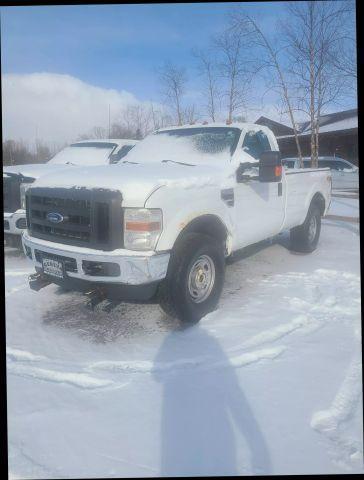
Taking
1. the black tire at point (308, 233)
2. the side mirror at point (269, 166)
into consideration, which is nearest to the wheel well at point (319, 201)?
the black tire at point (308, 233)

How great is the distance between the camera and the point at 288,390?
2.44 m

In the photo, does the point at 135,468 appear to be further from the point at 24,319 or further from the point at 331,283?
the point at 331,283

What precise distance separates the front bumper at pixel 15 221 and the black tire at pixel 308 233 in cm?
407

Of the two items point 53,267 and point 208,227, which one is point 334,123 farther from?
point 53,267

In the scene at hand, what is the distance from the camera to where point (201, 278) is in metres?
3.51

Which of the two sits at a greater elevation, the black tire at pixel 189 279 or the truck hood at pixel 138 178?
the truck hood at pixel 138 178

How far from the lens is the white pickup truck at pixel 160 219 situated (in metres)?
2.92

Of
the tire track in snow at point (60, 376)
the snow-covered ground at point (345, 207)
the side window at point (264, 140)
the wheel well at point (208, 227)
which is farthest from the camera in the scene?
the snow-covered ground at point (345, 207)

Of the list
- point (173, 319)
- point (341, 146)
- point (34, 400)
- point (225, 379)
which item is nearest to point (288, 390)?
point (225, 379)

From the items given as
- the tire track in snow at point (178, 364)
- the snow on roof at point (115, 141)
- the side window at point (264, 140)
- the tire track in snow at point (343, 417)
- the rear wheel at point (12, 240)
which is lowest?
the tire track in snow at point (343, 417)

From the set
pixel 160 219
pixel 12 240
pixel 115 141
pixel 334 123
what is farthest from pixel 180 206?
pixel 334 123

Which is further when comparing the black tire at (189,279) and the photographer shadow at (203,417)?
the black tire at (189,279)

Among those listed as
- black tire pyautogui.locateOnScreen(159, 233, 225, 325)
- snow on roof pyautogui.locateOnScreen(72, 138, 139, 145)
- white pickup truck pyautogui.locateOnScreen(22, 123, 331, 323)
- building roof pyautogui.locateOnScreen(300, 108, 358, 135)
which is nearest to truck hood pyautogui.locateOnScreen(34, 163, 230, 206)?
white pickup truck pyautogui.locateOnScreen(22, 123, 331, 323)

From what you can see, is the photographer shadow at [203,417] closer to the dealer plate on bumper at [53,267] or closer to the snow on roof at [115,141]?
the dealer plate on bumper at [53,267]
